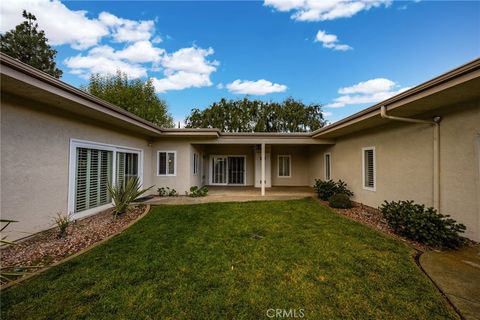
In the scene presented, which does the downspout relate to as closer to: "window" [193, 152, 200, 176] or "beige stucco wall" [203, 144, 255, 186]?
"window" [193, 152, 200, 176]

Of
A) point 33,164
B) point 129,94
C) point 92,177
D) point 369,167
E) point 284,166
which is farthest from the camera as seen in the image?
point 129,94

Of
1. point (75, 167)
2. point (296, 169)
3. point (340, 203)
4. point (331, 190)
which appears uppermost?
point (75, 167)

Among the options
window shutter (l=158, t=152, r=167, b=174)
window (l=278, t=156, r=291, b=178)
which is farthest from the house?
window (l=278, t=156, r=291, b=178)

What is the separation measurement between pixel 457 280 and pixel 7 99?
335 inches

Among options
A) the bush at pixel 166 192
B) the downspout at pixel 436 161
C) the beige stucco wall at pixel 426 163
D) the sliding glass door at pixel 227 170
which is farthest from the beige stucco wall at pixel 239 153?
the downspout at pixel 436 161

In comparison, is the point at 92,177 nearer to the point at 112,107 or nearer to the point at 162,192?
the point at 112,107

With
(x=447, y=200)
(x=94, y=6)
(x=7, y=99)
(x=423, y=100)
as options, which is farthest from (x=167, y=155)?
(x=447, y=200)

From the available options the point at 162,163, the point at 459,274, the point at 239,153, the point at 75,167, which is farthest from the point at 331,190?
the point at 75,167

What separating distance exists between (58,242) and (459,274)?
7.43m

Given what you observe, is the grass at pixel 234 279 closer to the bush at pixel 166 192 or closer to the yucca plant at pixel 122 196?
the yucca plant at pixel 122 196

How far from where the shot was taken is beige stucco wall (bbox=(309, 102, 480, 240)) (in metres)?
4.34

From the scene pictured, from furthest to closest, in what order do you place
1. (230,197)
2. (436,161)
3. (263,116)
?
(263,116) < (230,197) < (436,161)

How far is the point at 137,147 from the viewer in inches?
337

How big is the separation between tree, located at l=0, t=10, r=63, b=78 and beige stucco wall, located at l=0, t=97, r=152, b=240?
1841 cm
